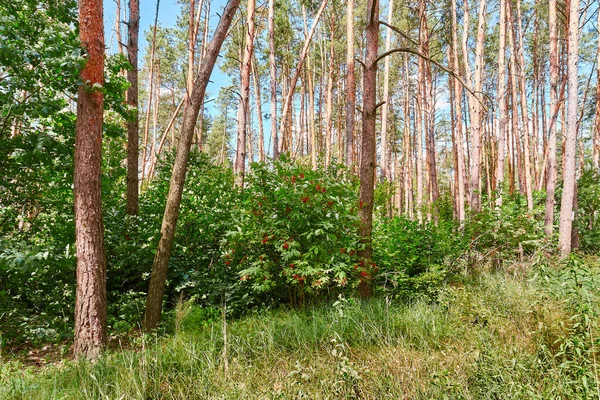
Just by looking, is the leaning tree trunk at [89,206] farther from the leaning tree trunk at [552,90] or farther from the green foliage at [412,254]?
the leaning tree trunk at [552,90]

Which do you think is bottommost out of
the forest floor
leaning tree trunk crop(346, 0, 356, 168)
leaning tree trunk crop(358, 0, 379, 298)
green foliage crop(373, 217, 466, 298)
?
the forest floor

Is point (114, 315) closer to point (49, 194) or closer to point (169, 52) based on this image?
point (49, 194)

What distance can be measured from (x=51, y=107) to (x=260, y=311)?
3.68 m

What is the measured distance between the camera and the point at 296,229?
4066 mm

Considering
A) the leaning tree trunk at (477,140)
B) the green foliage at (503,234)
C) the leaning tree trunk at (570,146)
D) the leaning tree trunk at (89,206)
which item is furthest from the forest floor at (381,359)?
the leaning tree trunk at (477,140)

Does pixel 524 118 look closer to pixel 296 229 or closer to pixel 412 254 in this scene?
pixel 412 254

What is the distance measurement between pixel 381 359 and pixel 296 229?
1.85 meters

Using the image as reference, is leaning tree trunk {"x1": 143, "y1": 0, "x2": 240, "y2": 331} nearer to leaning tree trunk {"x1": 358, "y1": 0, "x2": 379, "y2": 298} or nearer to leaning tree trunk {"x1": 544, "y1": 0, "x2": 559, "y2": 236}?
leaning tree trunk {"x1": 358, "y1": 0, "x2": 379, "y2": 298}

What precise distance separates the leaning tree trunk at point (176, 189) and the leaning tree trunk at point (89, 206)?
1.85 ft

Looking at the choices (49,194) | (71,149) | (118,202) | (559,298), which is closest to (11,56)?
(71,149)

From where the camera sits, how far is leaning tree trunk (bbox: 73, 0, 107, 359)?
134 inches

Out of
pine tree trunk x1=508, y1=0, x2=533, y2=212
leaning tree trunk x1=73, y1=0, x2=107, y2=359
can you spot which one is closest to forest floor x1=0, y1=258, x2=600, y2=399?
leaning tree trunk x1=73, y1=0, x2=107, y2=359

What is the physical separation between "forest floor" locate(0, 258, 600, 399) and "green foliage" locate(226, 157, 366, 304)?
1.83 ft

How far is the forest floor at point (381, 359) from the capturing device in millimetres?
2137
